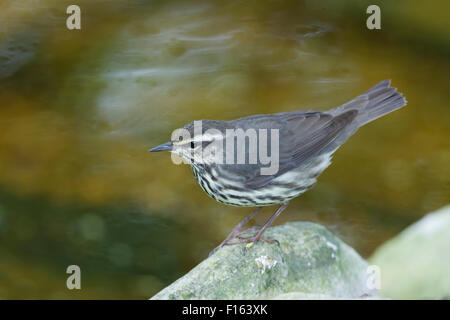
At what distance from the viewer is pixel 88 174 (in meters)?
6.38

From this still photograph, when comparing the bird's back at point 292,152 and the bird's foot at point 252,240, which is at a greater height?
the bird's back at point 292,152

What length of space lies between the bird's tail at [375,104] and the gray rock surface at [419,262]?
118 cm

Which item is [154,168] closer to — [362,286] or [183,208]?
[183,208]

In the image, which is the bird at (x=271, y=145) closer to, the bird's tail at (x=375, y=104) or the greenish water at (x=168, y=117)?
the bird's tail at (x=375, y=104)

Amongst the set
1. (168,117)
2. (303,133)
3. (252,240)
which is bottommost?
(252,240)

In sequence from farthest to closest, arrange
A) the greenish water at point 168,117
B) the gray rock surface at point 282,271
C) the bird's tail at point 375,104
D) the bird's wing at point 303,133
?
1. the greenish water at point 168,117
2. the bird's tail at point 375,104
3. the bird's wing at point 303,133
4. the gray rock surface at point 282,271

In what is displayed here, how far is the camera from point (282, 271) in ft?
14.1

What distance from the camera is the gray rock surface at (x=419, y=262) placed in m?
4.69

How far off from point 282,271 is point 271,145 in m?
0.98

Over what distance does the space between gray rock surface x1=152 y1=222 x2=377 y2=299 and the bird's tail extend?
965 millimetres

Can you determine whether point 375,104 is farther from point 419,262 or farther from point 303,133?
point 419,262

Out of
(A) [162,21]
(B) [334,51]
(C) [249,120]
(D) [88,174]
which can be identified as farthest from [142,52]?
(C) [249,120]

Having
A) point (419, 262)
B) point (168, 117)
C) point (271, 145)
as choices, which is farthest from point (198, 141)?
point (168, 117)

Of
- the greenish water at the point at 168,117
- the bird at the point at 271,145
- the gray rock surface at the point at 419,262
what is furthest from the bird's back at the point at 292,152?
the greenish water at the point at 168,117
